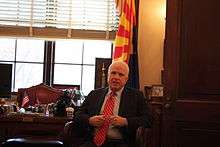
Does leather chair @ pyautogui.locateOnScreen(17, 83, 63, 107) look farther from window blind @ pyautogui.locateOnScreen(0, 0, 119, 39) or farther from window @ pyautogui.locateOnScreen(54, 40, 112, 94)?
window blind @ pyautogui.locateOnScreen(0, 0, 119, 39)

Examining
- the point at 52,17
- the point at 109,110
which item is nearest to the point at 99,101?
the point at 109,110

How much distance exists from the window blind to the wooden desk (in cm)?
146

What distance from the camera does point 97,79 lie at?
460 centimetres

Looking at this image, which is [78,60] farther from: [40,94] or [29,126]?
[29,126]

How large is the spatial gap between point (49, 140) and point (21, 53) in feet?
5.63

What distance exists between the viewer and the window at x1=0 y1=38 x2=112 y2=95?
484 centimetres

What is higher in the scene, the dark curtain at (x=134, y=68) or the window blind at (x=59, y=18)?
the window blind at (x=59, y=18)

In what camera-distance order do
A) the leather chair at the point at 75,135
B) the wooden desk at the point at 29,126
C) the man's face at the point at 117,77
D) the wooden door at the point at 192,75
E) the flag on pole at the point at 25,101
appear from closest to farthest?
the leather chair at the point at 75,135
the man's face at the point at 117,77
the wooden desk at the point at 29,126
the wooden door at the point at 192,75
the flag on pole at the point at 25,101

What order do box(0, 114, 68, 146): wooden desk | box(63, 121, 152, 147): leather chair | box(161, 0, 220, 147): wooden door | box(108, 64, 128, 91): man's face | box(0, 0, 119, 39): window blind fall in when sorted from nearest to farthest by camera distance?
box(63, 121, 152, 147): leather chair < box(108, 64, 128, 91): man's face < box(0, 114, 68, 146): wooden desk < box(161, 0, 220, 147): wooden door < box(0, 0, 119, 39): window blind

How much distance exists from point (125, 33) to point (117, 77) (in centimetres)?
121

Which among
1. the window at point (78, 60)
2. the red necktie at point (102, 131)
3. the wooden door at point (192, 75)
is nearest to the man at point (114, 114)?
the red necktie at point (102, 131)

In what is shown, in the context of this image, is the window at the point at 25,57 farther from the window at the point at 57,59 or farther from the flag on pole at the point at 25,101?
the flag on pole at the point at 25,101

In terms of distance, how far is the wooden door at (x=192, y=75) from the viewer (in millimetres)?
3746

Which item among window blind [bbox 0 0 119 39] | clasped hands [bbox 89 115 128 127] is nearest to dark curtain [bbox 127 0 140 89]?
window blind [bbox 0 0 119 39]
